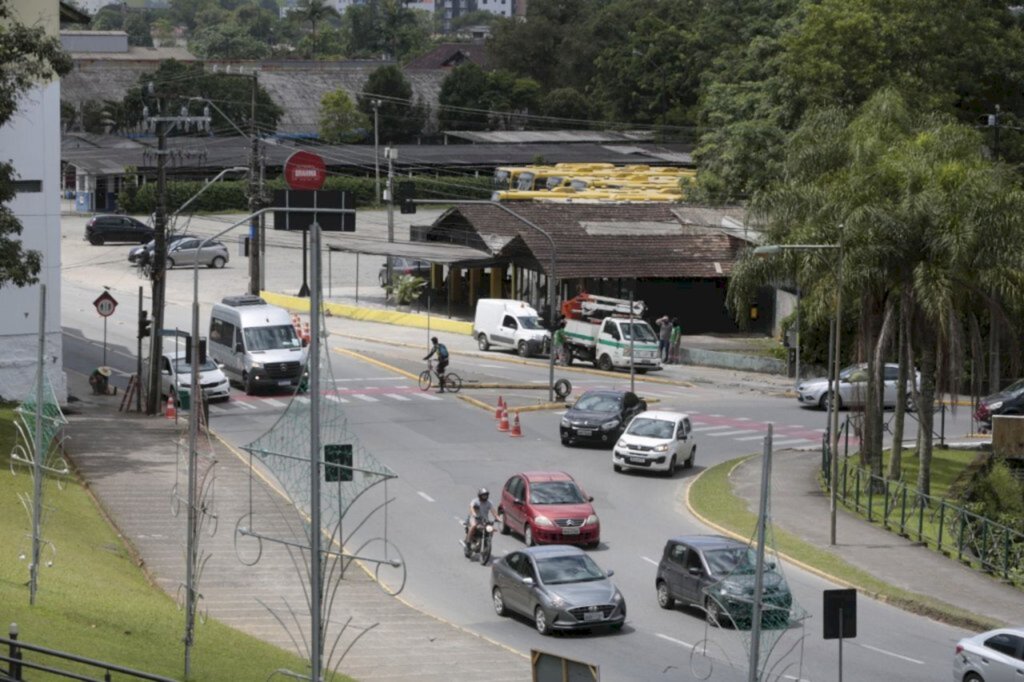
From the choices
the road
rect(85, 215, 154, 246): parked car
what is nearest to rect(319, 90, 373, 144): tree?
rect(85, 215, 154, 246): parked car

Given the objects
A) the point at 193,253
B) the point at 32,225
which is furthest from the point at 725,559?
the point at 193,253

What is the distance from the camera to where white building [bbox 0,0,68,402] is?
4800 centimetres

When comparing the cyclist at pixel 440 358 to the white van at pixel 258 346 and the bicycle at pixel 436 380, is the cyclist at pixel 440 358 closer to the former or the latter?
the bicycle at pixel 436 380

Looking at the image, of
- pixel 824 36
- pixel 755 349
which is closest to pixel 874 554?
pixel 755 349

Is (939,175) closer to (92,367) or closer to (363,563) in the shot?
(363,563)

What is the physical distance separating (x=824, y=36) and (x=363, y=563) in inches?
Result: 1725

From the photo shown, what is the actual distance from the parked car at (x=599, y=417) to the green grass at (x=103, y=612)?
14689 mm

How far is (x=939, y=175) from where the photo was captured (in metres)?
40.2

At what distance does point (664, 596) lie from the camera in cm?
2967

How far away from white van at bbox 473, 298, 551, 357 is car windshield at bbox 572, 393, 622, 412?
1690 cm

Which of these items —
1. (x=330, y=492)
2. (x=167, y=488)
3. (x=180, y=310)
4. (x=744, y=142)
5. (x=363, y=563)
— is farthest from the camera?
(x=744, y=142)

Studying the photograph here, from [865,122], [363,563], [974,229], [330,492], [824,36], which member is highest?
[824,36]

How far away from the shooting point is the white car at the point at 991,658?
78.1ft

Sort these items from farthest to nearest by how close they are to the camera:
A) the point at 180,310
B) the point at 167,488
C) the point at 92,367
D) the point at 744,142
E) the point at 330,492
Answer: the point at 744,142 < the point at 180,310 < the point at 92,367 < the point at 167,488 < the point at 330,492
